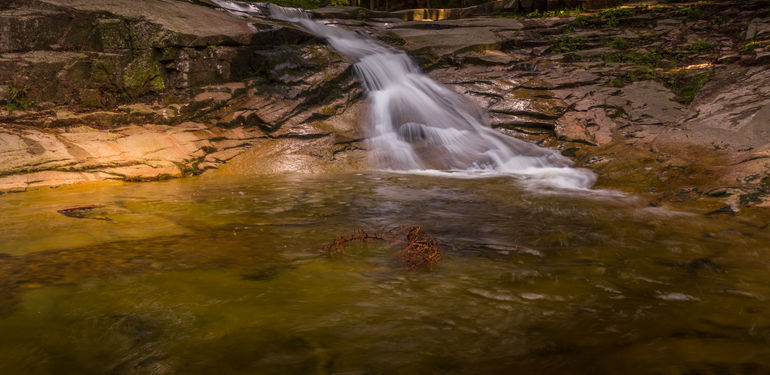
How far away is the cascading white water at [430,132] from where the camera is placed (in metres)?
8.95

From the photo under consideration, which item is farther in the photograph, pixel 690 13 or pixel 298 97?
pixel 690 13

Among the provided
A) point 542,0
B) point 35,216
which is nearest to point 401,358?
point 35,216

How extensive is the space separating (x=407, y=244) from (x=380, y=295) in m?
1.06

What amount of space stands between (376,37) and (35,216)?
1106 cm

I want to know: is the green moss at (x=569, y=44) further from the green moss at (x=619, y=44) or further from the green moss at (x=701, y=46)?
the green moss at (x=701, y=46)

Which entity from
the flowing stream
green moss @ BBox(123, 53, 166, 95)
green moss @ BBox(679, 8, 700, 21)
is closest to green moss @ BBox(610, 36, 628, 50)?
green moss @ BBox(679, 8, 700, 21)

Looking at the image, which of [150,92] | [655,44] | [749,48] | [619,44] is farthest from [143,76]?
[749,48]

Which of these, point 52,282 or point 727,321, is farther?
point 52,282

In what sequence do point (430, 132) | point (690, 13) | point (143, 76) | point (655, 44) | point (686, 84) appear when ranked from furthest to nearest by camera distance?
1. point (690, 13)
2. point (655, 44)
3. point (430, 132)
4. point (686, 84)
5. point (143, 76)

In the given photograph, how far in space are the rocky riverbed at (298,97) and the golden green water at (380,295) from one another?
9.12ft

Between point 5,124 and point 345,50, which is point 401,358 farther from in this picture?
point 345,50

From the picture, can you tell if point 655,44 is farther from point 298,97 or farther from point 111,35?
point 111,35

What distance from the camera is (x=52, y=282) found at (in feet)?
9.48

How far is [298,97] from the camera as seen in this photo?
406 inches
